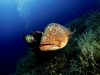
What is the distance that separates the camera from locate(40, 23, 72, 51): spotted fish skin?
16.4 ft

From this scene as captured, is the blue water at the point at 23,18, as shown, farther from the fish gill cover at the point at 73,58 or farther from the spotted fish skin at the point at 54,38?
the spotted fish skin at the point at 54,38

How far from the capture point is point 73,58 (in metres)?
5.01

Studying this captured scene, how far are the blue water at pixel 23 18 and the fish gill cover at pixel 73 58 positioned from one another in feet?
15.0

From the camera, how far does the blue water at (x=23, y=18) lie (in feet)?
37.4

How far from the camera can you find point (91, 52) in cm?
438

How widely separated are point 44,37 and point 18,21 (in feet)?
38.1

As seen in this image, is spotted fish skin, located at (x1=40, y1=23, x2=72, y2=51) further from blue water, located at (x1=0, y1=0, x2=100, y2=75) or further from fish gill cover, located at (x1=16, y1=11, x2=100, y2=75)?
blue water, located at (x1=0, y1=0, x2=100, y2=75)

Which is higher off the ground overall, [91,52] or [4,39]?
[4,39]

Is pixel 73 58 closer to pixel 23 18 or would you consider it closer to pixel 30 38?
pixel 30 38

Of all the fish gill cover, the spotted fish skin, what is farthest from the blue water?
the spotted fish skin

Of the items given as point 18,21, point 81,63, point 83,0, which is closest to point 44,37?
point 81,63

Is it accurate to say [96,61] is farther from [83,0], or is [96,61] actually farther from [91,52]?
[83,0]

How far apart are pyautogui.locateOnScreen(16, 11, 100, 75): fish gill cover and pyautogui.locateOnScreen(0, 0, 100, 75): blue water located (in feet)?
15.0

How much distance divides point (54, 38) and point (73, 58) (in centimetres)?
61
